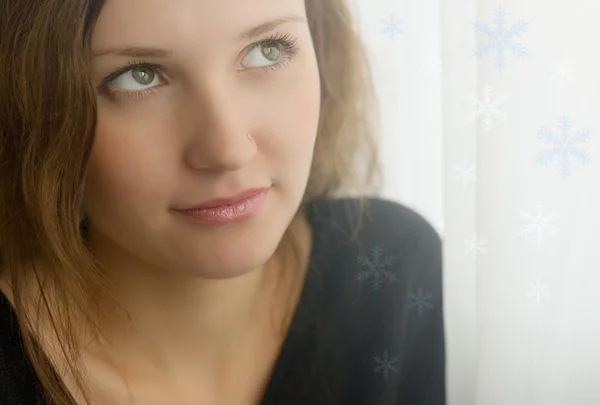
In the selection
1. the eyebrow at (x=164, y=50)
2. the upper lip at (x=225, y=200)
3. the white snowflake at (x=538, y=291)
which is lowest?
the white snowflake at (x=538, y=291)

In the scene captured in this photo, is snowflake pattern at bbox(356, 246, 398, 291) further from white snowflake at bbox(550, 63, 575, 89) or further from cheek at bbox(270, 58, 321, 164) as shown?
white snowflake at bbox(550, 63, 575, 89)

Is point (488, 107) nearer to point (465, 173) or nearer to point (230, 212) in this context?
point (465, 173)

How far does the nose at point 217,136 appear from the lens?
69 cm

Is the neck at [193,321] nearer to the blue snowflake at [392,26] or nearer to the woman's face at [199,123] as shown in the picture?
the woman's face at [199,123]

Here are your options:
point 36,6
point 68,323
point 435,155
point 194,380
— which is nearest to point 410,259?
point 435,155

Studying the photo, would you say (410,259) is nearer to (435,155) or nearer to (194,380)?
(435,155)

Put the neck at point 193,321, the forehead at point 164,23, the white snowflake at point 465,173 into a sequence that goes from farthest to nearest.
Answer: the neck at point 193,321
the white snowflake at point 465,173
the forehead at point 164,23

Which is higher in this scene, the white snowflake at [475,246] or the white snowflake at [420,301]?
the white snowflake at [475,246]

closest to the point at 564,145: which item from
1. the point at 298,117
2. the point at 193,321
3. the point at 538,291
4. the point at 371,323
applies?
the point at 538,291

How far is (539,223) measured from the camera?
0.74m

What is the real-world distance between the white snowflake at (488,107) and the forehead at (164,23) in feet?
0.85

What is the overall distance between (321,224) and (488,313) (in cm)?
32

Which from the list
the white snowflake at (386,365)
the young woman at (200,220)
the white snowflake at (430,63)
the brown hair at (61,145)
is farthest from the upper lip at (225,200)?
the white snowflake at (386,365)

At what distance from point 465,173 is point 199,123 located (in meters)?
0.29
